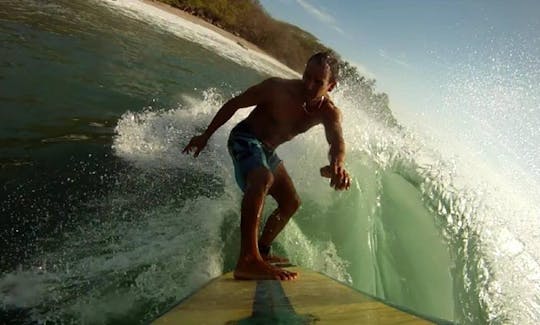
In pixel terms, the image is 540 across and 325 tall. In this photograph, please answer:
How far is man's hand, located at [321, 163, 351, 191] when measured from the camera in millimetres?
3586

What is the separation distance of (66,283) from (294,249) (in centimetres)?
253

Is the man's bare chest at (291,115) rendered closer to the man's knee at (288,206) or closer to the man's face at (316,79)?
the man's face at (316,79)

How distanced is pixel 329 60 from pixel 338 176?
95cm

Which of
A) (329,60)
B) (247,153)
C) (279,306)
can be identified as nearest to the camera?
(279,306)

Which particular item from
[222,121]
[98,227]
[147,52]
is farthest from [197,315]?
[147,52]

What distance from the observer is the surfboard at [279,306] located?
8.43 ft

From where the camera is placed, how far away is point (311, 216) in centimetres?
609

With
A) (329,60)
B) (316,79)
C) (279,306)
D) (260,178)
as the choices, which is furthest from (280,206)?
(279,306)

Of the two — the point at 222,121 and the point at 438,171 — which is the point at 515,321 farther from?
the point at 222,121

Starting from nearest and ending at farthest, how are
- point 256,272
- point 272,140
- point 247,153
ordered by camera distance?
point 256,272
point 247,153
point 272,140

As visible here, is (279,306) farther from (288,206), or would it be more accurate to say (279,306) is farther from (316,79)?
(316,79)

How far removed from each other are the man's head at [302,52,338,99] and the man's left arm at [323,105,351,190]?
0.26 m

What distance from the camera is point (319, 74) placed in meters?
3.90

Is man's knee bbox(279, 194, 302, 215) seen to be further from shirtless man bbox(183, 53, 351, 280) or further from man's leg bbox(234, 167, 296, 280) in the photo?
man's leg bbox(234, 167, 296, 280)
